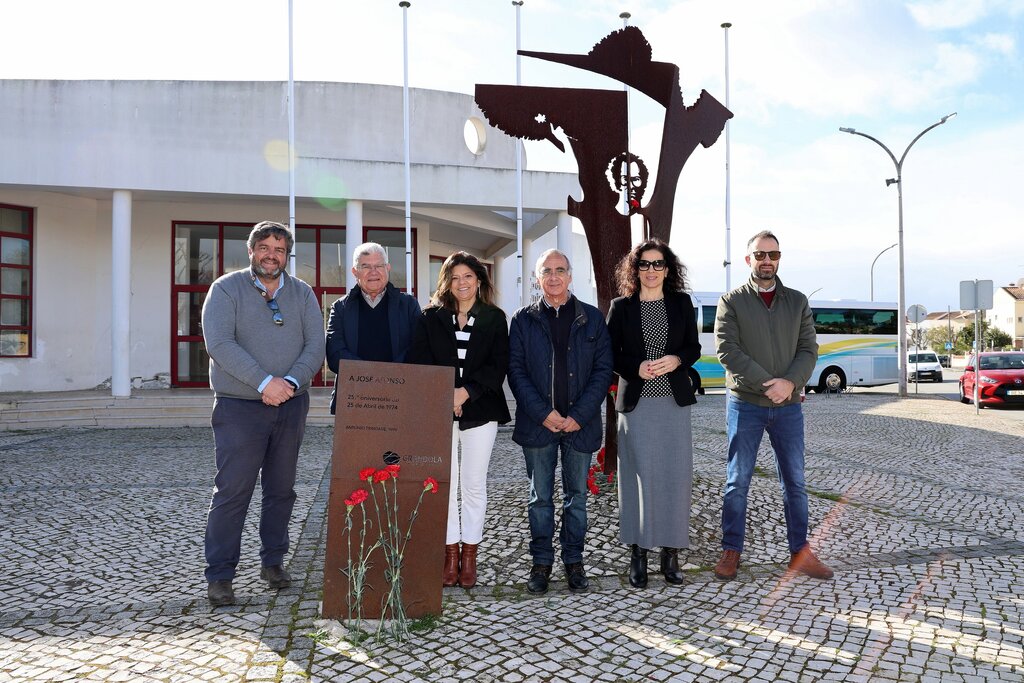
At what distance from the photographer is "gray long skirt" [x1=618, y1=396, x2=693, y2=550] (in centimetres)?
387

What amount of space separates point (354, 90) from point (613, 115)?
1120cm

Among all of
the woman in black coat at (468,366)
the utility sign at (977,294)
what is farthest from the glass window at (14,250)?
the utility sign at (977,294)

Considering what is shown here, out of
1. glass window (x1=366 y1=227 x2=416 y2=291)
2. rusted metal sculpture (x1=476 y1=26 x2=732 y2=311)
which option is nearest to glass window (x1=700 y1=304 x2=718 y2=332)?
glass window (x1=366 y1=227 x2=416 y2=291)

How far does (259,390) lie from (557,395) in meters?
1.49

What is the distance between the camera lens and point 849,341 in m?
21.8

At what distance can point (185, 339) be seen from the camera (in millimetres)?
15094

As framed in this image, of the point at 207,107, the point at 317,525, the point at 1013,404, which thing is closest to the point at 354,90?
the point at 207,107

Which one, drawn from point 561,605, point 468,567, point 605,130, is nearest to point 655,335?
point 561,605

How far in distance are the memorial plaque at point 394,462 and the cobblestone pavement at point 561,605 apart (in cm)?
20

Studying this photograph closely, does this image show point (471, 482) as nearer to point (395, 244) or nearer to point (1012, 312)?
point (395, 244)

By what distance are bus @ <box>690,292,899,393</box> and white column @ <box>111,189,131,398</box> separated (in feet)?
48.1

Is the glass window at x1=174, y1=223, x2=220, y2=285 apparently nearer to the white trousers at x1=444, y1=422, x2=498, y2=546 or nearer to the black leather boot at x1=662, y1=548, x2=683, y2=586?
the white trousers at x1=444, y1=422, x2=498, y2=546

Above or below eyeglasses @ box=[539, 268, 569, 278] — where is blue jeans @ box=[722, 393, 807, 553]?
below

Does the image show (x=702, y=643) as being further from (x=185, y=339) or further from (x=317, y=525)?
(x=185, y=339)
